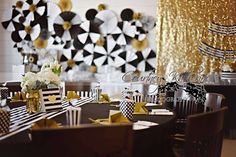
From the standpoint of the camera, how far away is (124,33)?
499 centimetres

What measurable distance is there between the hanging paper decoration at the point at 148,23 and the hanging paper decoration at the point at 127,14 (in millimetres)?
190

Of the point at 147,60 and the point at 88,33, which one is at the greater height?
the point at 88,33

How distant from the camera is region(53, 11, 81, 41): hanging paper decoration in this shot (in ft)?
16.9

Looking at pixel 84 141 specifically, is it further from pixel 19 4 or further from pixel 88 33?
pixel 19 4

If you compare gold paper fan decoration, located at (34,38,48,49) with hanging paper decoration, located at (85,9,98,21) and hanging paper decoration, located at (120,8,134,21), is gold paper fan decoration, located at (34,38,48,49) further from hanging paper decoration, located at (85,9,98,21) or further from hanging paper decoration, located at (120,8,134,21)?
hanging paper decoration, located at (120,8,134,21)

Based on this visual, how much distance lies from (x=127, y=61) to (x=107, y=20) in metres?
0.71

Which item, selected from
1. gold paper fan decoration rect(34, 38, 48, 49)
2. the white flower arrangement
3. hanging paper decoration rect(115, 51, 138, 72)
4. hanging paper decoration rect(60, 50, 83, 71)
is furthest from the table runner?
gold paper fan decoration rect(34, 38, 48, 49)

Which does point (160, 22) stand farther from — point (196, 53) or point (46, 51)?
point (46, 51)

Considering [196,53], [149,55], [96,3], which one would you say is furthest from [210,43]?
[96,3]

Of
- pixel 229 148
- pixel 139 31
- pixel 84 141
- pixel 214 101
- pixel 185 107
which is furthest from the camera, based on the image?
pixel 139 31

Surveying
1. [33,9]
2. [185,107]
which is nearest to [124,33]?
[33,9]

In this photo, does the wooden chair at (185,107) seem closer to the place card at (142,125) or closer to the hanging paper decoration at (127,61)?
the place card at (142,125)

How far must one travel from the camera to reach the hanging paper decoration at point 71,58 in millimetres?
5160

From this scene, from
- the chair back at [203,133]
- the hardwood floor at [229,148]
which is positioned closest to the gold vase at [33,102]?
the chair back at [203,133]
